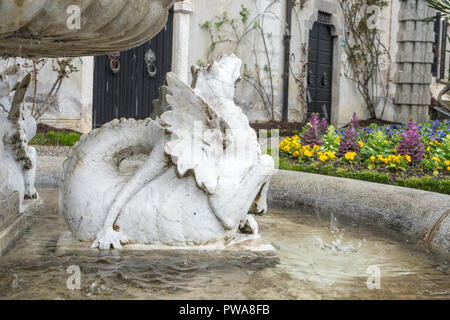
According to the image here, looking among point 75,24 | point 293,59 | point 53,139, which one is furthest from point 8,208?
point 293,59

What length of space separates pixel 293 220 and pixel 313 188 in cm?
44

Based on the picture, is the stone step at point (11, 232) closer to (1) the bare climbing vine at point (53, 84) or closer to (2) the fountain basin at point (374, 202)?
(2) the fountain basin at point (374, 202)

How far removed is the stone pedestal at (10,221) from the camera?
7.32 ft

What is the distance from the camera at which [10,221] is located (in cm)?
236

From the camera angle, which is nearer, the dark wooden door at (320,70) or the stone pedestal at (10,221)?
the stone pedestal at (10,221)

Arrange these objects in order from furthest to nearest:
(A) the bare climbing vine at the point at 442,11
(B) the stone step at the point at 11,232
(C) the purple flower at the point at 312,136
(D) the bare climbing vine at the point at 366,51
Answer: (D) the bare climbing vine at the point at 366,51 < (A) the bare climbing vine at the point at 442,11 < (C) the purple flower at the point at 312,136 < (B) the stone step at the point at 11,232

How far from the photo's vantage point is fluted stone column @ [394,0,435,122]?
13438mm

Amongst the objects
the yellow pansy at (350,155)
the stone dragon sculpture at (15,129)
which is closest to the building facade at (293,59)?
the yellow pansy at (350,155)

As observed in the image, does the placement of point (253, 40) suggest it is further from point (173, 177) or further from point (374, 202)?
point (173, 177)

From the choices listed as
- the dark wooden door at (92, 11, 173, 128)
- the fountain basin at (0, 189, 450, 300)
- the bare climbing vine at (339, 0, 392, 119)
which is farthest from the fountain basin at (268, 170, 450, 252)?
the bare climbing vine at (339, 0, 392, 119)

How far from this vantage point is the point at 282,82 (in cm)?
1126

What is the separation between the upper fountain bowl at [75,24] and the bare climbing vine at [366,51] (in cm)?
1169

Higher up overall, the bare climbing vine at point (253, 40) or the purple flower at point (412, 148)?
the bare climbing vine at point (253, 40)
